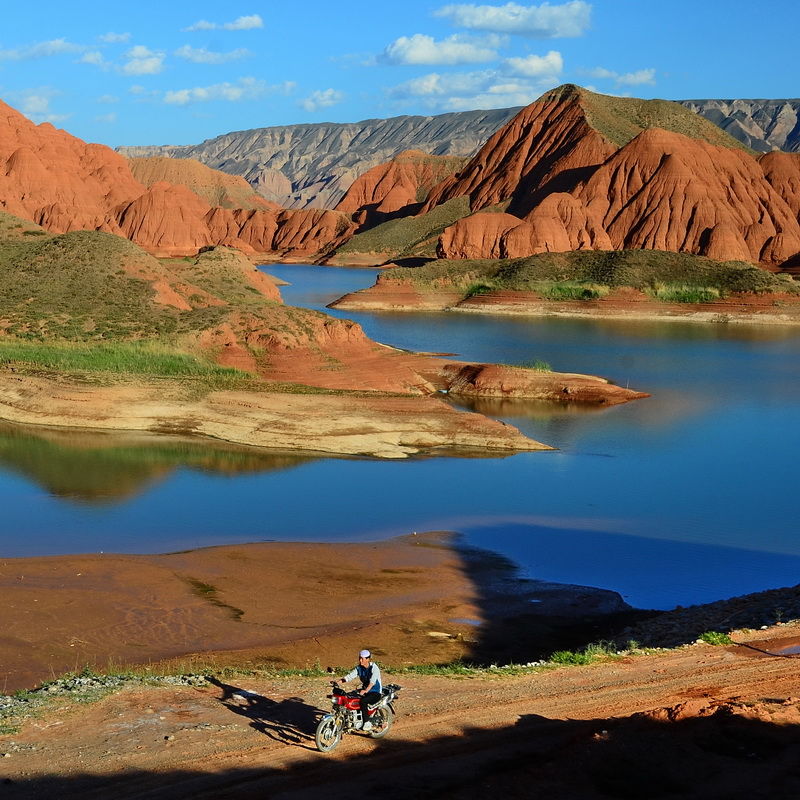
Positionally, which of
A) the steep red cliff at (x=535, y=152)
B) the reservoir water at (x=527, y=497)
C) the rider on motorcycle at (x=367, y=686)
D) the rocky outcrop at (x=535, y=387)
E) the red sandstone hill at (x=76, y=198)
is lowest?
the reservoir water at (x=527, y=497)

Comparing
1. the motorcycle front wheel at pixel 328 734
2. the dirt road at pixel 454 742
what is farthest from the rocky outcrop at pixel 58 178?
the motorcycle front wheel at pixel 328 734

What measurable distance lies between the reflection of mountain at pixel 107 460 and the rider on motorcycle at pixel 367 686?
64.3ft

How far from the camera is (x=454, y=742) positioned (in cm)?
1157

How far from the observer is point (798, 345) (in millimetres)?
76562

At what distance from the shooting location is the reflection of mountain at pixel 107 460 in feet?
103

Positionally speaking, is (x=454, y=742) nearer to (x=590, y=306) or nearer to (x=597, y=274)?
(x=590, y=306)

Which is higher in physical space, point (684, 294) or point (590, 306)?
point (684, 294)

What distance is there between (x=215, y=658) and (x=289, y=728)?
17.9ft

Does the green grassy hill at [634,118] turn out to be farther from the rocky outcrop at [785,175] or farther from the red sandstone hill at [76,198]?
the red sandstone hill at [76,198]

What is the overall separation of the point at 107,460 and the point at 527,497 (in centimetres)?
1442

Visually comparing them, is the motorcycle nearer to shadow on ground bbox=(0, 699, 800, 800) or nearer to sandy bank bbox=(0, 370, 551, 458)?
shadow on ground bbox=(0, 699, 800, 800)

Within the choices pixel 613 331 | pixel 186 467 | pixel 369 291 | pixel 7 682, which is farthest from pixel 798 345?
pixel 7 682

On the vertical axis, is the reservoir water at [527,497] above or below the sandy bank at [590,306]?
below

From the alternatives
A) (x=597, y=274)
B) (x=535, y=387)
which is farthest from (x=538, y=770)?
(x=597, y=274)
